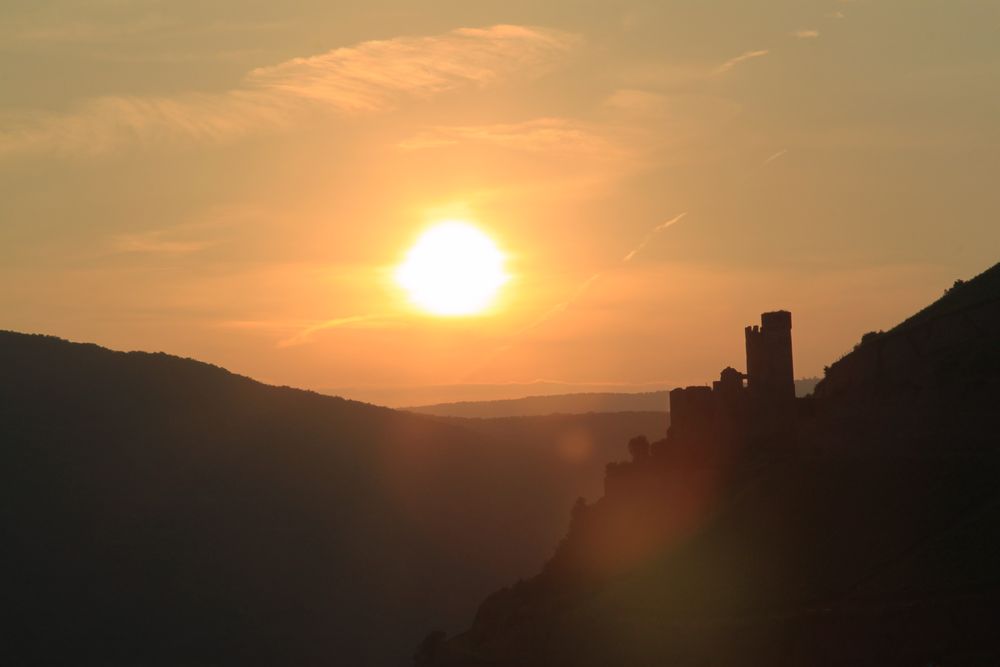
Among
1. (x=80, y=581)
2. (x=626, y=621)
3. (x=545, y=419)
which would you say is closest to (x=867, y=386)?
(x=626, y=621)

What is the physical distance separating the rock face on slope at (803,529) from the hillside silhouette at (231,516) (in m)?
36.1

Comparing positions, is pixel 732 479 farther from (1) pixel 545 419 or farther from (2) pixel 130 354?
(1) pixel 545 419

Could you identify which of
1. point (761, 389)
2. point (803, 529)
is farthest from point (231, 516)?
point (803, 529)

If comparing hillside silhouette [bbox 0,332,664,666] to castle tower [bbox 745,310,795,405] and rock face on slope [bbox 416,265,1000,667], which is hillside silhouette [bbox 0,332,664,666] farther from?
castle tower [bbox 745,310,795,405]

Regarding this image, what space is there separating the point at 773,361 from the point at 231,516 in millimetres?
59849

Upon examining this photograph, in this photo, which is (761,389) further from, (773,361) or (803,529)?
(803,529)

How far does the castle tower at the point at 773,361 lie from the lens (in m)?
43.2

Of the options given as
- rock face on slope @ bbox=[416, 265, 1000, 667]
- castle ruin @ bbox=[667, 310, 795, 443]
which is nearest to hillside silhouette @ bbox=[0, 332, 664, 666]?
rock face on slope @ bbox=[416, 265, 1000, 667]

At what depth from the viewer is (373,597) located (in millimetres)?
92688

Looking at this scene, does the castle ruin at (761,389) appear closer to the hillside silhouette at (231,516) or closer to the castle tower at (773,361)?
the castle tower at (773,361)

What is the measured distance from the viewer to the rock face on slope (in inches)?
1294

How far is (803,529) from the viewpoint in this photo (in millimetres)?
38781

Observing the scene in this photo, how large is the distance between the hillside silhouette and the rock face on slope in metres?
36.1

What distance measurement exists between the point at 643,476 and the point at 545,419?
11197 centimetres
